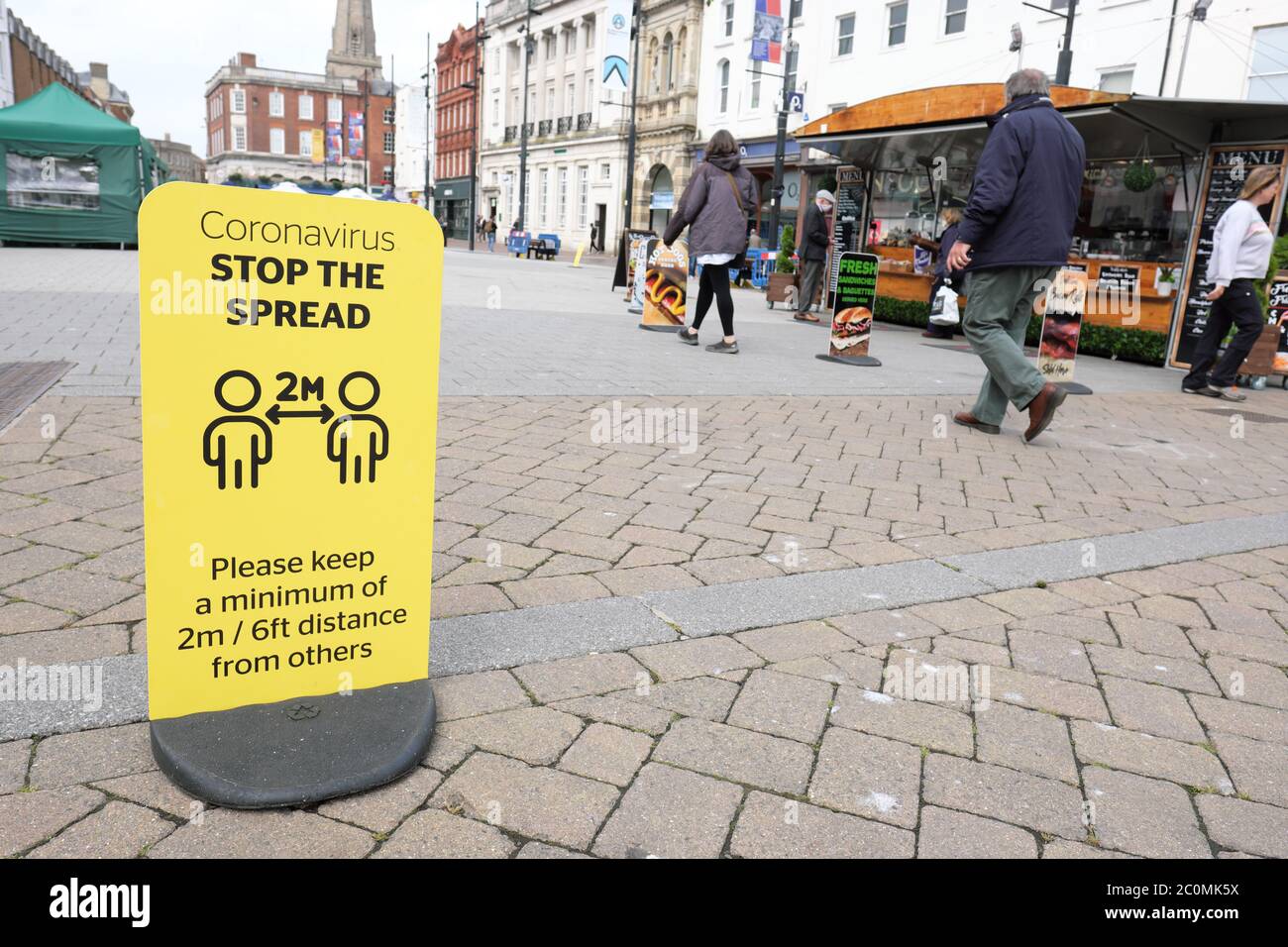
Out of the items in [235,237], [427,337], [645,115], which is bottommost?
[427,337]

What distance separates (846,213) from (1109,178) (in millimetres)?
3964

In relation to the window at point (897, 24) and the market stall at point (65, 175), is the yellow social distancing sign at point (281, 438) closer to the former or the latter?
the market stall at point (65, 175)

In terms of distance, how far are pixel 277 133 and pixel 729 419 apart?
351 ft

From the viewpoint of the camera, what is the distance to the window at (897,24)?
2483 cm

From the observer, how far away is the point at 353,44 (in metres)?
104

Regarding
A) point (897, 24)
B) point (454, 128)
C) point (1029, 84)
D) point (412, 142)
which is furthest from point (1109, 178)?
point (454, 128)

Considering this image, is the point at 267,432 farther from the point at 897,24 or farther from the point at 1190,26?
the point at 897,24

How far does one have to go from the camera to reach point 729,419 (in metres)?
6.18

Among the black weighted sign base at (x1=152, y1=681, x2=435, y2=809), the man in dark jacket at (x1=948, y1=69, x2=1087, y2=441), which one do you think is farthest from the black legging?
the black weighted sign base at (x1=152, y1=681, x2=435, y2=809)

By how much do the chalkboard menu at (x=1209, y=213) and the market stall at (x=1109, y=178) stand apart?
0.5 inches

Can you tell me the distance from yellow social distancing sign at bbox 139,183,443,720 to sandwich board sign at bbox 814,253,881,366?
767cm
